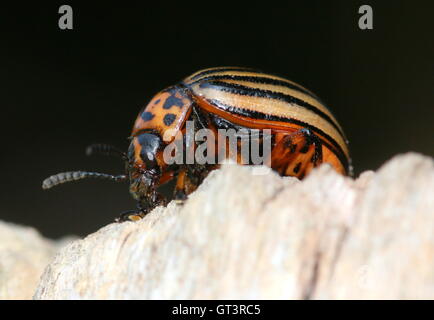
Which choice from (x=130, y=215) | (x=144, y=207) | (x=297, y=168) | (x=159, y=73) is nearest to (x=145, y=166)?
(x=144, y=207)

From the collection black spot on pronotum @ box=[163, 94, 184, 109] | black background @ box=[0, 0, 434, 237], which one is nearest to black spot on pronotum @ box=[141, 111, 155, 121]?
black spot on pronotum @ box=[163, 94, 184, 109]

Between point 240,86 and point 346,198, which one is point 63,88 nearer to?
point 240,86

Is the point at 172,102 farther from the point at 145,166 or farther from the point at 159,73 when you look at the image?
the point at 159,73

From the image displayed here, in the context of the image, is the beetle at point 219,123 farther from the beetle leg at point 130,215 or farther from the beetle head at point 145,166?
the beetle leg at point 130,215
